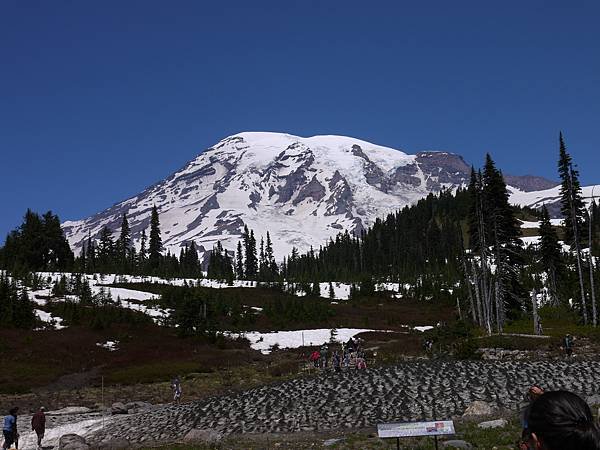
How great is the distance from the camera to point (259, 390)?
3616 centimetres

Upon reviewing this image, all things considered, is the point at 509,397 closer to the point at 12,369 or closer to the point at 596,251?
the point at 12,369

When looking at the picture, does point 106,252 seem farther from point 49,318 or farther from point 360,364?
point 360,364

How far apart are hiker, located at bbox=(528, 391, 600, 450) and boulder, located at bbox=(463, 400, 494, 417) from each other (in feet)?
75.1

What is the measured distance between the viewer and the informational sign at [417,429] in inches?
489

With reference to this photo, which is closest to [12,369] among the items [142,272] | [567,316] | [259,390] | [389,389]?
[259,390]

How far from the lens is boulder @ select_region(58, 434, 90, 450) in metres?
24.0

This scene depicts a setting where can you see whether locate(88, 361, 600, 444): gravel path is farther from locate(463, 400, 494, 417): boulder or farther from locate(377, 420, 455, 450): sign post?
locate(377, 420, 455, 450): sign post

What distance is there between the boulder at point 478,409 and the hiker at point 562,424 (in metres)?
22.9

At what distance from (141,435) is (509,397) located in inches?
665

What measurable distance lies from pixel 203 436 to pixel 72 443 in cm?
557

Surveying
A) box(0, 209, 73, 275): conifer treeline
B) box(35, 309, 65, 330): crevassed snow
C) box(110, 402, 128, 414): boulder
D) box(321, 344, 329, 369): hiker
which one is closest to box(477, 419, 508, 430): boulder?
box(110, 402, 128, 414): boulder

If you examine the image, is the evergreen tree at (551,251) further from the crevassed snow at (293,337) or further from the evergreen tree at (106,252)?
the evergreen tree at (106,252)

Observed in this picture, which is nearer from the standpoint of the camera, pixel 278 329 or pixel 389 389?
pixel 389 389

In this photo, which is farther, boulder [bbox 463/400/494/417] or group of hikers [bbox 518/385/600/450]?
boulder [bbox 463/400/494/417]
